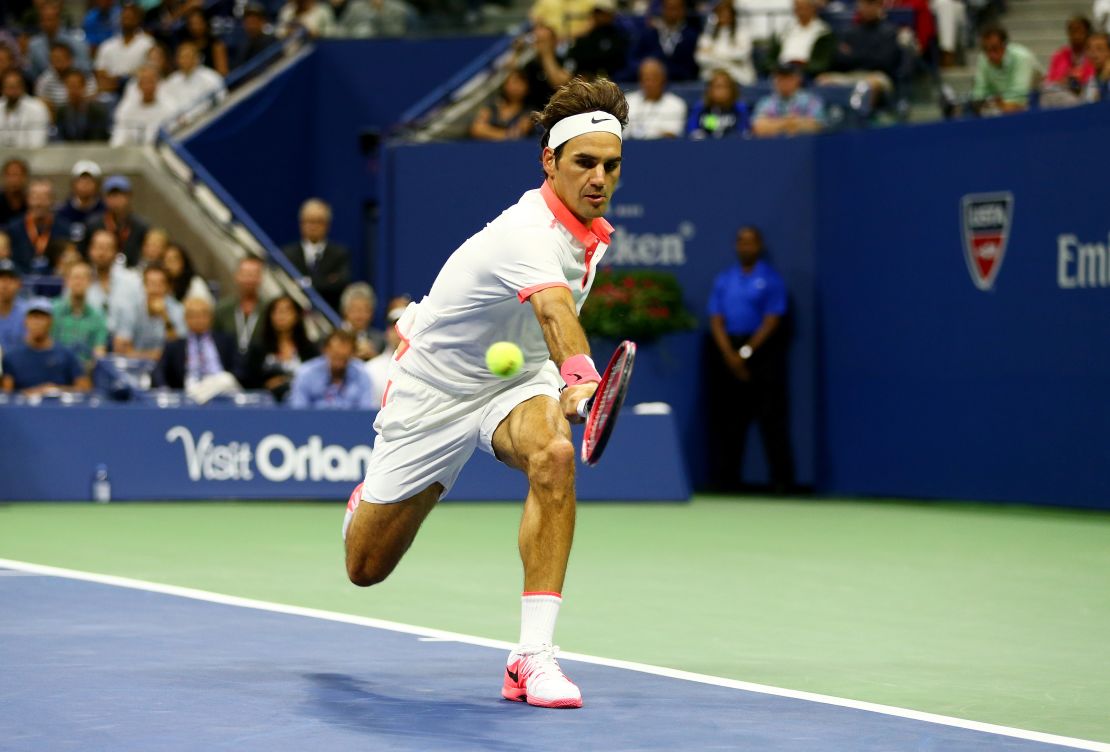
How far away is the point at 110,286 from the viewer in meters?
15.5

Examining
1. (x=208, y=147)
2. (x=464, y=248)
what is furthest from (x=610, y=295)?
(x=464, y=248)

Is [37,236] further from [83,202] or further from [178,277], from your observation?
[178,277]

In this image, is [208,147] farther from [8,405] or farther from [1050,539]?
[1050,539]

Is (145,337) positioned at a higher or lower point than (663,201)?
lower

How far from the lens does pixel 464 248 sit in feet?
20.6

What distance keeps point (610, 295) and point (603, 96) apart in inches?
372

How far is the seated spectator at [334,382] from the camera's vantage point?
14.2 metres

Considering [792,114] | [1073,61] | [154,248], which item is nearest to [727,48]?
[792,114]

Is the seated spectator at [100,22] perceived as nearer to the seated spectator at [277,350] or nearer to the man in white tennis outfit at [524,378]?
→ the seated spectator at [277,350]

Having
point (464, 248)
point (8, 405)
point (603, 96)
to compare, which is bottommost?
point (8, 405)

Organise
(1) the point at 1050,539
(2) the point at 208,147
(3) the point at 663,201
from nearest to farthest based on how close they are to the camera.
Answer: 1. (1) the point at 1050,539
2. (3) the point at 663,201
3. (2) the point at 208,147

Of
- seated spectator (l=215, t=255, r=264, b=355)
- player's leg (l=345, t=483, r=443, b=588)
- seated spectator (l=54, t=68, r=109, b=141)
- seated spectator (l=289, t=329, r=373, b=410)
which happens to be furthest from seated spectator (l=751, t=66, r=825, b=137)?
player's leg (l=345, t=483, r=443, b=588)

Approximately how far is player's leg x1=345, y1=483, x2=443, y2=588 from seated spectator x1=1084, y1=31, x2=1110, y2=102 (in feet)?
26.9

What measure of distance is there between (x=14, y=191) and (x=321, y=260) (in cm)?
285
